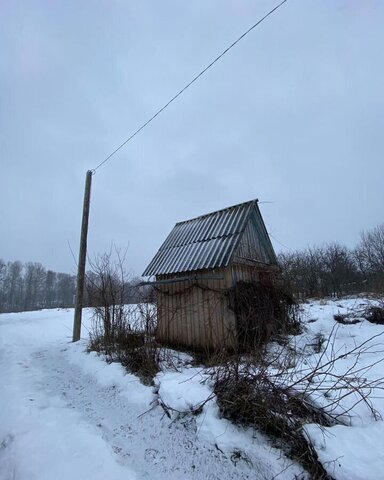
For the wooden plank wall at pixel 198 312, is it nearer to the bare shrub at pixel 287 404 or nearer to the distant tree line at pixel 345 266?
the bare shrub at pixel 287 404

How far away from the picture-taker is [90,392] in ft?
17.3

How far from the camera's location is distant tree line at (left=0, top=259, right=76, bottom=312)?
200 ft

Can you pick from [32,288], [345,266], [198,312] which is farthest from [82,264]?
[32,288]

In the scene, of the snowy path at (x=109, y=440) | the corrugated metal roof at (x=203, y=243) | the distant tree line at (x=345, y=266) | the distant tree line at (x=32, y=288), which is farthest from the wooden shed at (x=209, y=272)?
the distant tree line at (x=32, y=288)

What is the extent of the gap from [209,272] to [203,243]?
4.14ft

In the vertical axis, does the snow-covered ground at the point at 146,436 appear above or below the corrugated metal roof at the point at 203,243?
below

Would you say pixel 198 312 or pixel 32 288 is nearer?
pixel 198 312

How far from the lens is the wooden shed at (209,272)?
7.94 m

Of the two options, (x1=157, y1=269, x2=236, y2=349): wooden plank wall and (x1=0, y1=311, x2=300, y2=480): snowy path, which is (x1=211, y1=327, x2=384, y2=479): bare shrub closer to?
(x1=0, y1=311, x2=300, y2=480): snowy path

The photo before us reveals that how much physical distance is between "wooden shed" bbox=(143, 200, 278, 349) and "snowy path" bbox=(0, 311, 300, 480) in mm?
3142

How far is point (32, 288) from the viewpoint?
209ft

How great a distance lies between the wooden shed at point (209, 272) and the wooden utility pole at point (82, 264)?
2399mm

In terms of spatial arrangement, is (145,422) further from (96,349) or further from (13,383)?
(96,349)

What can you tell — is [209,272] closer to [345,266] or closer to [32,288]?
[345,266]
